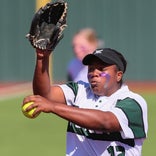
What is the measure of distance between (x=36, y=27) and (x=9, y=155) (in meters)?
5.21

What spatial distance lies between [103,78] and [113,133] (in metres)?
0.42

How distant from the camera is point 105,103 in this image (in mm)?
5137

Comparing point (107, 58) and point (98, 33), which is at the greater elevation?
point (107, 58)

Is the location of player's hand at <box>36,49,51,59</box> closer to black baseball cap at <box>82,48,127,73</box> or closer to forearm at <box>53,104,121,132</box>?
black baseball cap at <box>82,48,127,73</box>

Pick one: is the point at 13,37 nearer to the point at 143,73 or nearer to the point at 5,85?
the point at 5,85

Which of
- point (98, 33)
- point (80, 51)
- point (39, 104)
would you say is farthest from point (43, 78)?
point (98, 33)

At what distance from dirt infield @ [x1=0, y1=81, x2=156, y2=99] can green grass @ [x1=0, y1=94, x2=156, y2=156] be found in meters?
2.74

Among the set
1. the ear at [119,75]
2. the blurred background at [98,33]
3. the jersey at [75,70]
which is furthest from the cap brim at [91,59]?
the blurred background at [98,33]

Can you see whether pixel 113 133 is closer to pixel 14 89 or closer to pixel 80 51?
pixel 80 51

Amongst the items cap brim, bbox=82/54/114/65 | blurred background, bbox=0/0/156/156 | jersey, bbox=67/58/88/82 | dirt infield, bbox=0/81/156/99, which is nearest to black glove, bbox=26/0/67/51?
cap brim, bbox=82/54/114/65

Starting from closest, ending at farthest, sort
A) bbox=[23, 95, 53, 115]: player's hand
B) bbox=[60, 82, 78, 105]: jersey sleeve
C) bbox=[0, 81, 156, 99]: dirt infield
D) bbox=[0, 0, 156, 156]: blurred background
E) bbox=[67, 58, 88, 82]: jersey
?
bbox=[23, 95, 53, 115]: player's hand, bbox=[60, 82, 78, 105]: jersey sleeve, bbox=[67, 58, 88, 82]: jersey, bbox=[0, 81, 156, 99]: dirt infield, bbox=[0, 0, 156, 156]: blurred background

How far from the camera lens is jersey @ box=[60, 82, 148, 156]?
4.95 m

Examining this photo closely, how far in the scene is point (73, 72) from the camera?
339 inches

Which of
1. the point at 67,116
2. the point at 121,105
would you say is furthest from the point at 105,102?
the point at 67,116
